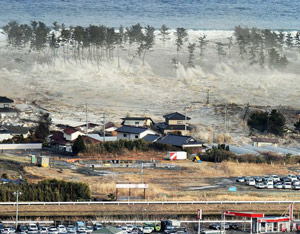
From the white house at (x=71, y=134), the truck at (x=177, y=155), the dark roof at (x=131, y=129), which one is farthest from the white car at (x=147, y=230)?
the dark roof at (x=131, y=129)

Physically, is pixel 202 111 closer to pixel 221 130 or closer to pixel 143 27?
pixel 221 130

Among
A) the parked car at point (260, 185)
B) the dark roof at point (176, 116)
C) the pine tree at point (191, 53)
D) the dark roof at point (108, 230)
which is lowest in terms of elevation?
the parked car at point (260, 185)

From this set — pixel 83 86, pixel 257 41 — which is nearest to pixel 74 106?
pixel 83 86

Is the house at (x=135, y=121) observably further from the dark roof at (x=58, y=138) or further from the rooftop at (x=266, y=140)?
the rooftop at (x=266, y=140)

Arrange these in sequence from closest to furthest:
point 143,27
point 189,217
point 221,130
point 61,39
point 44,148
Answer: point 189,217 → point 44,148 → point 221,130 → point 61,39 → point 143,27

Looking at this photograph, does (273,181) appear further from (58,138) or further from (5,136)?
(5,136)

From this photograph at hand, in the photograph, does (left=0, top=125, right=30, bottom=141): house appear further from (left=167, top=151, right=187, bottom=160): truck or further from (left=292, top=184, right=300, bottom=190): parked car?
(left=292, top=184, right=300, bottom=190): parked car
